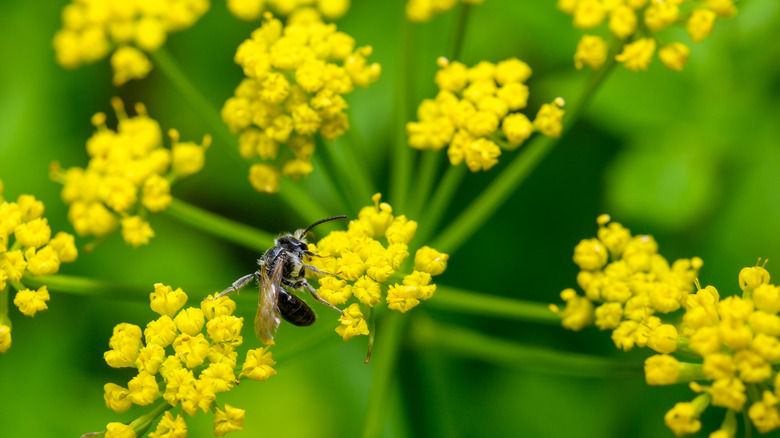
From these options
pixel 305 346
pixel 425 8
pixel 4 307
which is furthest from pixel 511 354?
pixel 4 307

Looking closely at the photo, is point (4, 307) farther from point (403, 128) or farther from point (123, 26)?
point (403, 128)

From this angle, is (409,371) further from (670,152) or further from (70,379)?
(70,379)

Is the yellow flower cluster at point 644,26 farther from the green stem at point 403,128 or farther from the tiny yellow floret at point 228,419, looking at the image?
the tiny yellow floret at point 228,419

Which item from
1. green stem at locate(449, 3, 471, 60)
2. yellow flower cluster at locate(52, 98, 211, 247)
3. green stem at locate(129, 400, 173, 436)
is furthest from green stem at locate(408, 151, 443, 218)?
green stem at locate(129, 400, 173, 436)

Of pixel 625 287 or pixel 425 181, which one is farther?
pixel 425 181

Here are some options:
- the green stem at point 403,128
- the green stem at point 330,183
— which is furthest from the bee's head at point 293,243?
the green stem at point 403,128

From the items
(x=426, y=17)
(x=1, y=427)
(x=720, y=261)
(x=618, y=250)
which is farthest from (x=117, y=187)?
(x=720, y=261)
